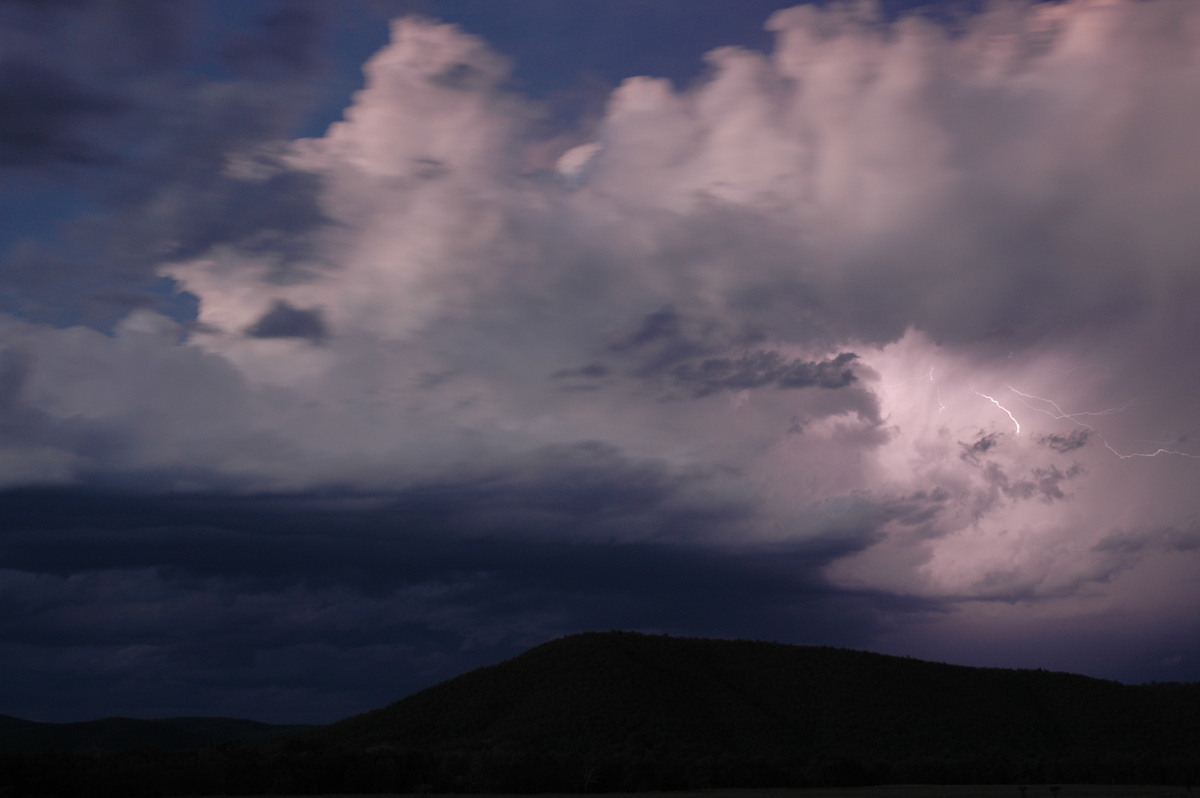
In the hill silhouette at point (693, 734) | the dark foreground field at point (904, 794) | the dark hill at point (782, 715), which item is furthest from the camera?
the dark hill at point (782, 715)

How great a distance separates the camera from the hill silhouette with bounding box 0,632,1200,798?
70.9m

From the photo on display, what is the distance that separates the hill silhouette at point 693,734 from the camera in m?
70.9

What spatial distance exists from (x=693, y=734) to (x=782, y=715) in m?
14.3

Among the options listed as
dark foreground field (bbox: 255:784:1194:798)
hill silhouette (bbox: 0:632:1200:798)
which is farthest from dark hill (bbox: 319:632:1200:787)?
dark foreground field (bbox: 255:784:1194:798)

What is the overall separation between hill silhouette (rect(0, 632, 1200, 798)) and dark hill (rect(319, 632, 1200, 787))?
1.03 ft

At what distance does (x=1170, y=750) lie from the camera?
100 meters

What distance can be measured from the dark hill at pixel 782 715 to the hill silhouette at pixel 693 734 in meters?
0.31

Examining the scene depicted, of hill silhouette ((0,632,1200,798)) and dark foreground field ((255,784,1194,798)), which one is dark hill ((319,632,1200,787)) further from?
dark foreground field ((255,784,1194,798))

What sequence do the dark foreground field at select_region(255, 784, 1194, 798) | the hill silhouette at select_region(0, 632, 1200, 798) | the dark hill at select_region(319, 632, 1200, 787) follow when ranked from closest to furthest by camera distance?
the dark foreground field at select_region(255, 784, 1194, 798)
the hill silhouette at select_region(0, 632, 1200, 798)
the dark hill at select_region(319, 632, 1200, 787)

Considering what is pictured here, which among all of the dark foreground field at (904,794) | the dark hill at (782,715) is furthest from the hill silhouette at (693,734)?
the dark foreground field at (904,794)

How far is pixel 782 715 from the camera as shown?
113 m

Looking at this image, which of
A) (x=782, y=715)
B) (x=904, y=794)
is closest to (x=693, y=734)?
(x=782, y=715)

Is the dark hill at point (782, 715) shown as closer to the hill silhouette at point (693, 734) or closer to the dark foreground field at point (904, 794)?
the hill silhouette at point (693, 734)

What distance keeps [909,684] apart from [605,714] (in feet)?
123
